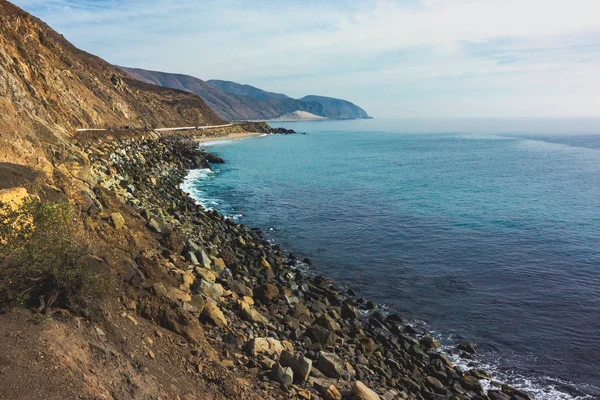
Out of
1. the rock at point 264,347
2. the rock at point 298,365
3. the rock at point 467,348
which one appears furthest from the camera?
the rock at point 467,348

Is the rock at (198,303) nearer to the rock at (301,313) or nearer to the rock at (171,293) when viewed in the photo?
the rock at (171,293)

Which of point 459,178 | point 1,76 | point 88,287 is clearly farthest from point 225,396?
point 459,178

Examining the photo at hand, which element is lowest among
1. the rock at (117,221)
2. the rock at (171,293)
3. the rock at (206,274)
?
the rock at (206,274)

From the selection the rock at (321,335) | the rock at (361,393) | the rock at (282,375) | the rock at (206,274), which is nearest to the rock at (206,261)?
the rock at (206,274)

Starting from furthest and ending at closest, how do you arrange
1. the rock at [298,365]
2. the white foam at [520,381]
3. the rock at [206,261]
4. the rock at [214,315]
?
the rock at [206,261] → the white foam at [520,381] → the rock at [214,315] → the rock at [298,365]

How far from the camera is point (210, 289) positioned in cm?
1398

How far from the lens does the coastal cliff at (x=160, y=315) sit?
25.3ft

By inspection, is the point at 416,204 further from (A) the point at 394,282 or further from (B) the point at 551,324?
(B) the point at 551,324

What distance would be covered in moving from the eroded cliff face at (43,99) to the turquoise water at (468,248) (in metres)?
14.7

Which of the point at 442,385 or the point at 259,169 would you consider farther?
the point at 259,169

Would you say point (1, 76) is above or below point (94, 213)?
above

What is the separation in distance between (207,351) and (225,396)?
1536 mm

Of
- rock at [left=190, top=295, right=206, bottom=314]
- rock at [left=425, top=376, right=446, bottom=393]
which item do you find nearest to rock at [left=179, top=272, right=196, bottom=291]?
rock at [left=190, top=295, right=206, bottom=314]

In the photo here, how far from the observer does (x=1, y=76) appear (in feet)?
94.6
